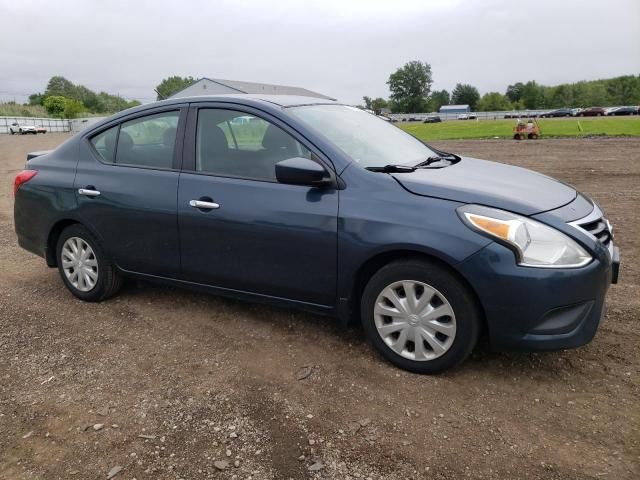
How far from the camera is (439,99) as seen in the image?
13612cm

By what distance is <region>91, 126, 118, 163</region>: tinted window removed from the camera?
4399mm

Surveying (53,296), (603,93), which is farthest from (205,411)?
(603,93)

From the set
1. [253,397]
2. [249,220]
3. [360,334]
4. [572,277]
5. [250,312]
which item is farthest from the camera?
[250,312]

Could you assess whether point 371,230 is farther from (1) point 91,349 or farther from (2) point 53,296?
(2) point 53,296

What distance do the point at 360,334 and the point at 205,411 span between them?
4.35ft

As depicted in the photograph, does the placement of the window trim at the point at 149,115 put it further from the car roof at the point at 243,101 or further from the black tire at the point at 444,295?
the black tire at the point at 444,295

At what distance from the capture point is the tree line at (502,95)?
11194cm

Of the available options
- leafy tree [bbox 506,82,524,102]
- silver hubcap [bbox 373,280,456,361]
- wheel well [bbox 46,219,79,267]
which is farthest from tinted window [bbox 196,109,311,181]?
leafy tree [bbox 506,82,524,102]

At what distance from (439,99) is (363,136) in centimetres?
13985

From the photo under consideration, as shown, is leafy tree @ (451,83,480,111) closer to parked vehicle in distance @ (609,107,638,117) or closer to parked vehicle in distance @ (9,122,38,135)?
parked vehicle in distance @ (609,107,638,117)

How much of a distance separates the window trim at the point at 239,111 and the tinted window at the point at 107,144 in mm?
797

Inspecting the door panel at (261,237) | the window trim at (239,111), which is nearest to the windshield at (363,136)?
the window trim at (239,111)

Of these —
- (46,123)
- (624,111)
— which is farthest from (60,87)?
(624,111)

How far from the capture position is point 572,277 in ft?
9.52
